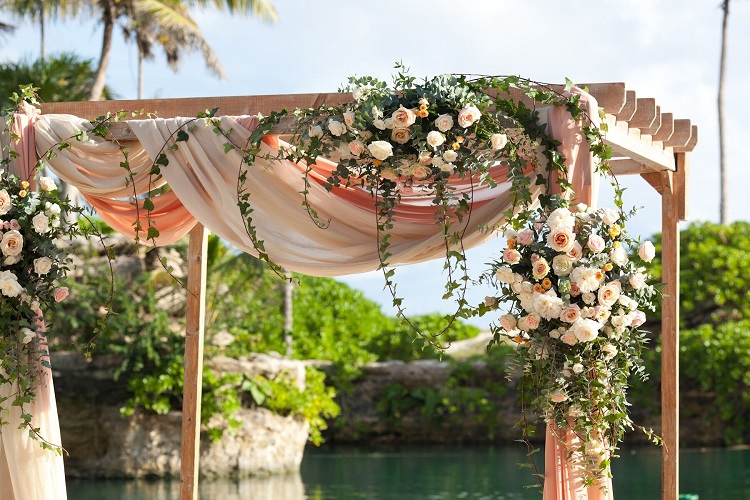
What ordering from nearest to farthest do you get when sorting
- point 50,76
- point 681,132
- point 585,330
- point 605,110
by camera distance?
point 585,330 < point 605,110 < point 681,132 < point 50,76

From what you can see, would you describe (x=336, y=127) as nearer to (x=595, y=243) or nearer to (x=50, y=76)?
(x=595, y=243)

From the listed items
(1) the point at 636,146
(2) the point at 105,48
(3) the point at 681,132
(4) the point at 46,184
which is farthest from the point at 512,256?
(2) the point at 105,48

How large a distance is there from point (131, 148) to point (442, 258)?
1.57 metres

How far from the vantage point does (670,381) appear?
17.3ft

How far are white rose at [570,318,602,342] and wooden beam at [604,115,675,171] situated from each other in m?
0.95

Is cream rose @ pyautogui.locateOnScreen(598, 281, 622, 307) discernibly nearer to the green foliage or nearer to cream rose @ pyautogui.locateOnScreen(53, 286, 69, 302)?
cream rose @ pyautogui.locateOnScreen(53, 286, 69, 302)

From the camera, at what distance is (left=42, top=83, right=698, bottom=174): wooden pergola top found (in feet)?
13.9

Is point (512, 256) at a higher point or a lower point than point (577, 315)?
higher

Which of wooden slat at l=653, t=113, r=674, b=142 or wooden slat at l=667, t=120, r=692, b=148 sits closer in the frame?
wooden slat at l=653, t=113, r=674, b=142

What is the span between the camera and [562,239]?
12.3 ft

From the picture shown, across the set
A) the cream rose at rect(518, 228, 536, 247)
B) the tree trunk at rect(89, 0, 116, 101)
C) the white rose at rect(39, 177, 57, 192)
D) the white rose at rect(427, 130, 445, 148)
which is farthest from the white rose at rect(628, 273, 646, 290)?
the tree trunk at rect(89, 0, 116, 101)

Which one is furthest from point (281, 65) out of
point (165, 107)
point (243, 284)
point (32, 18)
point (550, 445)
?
point (550, 445)

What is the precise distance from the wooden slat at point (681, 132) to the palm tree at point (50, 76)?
833cm

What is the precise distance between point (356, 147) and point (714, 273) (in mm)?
10392
